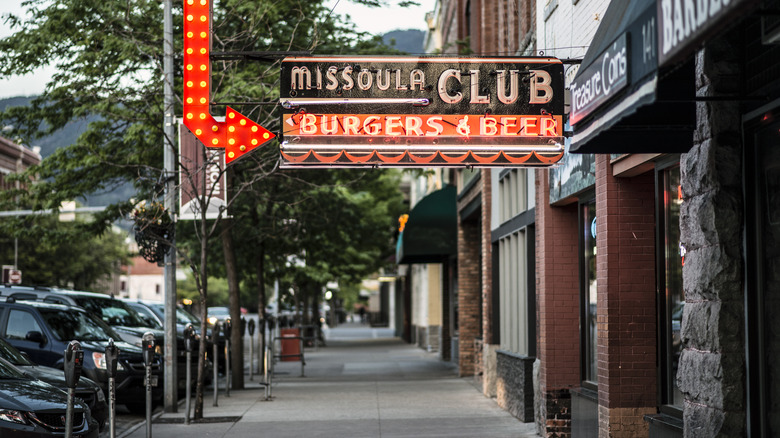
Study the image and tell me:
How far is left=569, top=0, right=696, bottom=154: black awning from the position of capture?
5355 millimetres

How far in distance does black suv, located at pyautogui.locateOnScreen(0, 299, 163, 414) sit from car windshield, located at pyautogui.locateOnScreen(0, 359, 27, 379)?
3180mm

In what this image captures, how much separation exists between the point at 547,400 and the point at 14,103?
13.5 meters

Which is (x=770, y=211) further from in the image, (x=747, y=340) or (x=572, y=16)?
(x=572, y=16)

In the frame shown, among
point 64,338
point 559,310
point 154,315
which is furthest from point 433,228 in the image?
point 559,310

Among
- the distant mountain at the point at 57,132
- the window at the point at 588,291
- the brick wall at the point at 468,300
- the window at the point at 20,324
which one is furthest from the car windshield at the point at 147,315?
the window at the point at 588,291

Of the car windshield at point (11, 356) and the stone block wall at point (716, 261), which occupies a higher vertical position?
the stone block wall at point (716, 261)

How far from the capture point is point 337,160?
872 centimetres

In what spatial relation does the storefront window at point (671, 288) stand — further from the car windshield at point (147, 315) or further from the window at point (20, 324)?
the car windshield at point (147, 315)

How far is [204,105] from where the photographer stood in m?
9.36

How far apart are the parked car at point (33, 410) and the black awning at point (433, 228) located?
13450mm

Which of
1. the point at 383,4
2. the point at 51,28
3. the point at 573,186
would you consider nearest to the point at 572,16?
the point at 573,186

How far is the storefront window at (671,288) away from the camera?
830 centimetres

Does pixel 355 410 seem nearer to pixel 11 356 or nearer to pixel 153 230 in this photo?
pixel 153 230

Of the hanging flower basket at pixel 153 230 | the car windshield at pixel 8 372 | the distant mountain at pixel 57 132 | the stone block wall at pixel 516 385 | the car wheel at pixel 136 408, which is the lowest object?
the car wheel at pixel 136 408
